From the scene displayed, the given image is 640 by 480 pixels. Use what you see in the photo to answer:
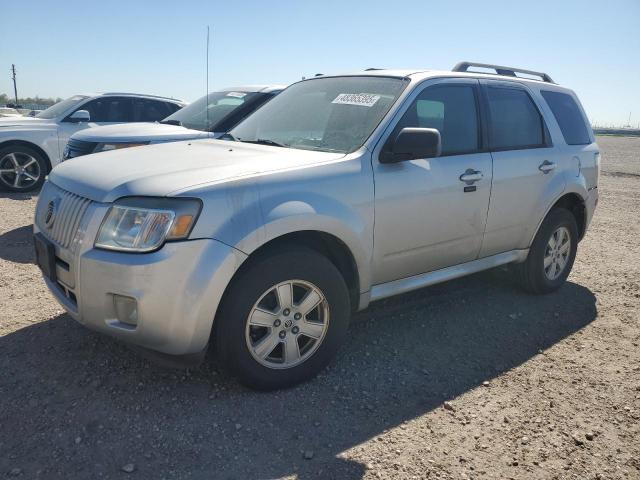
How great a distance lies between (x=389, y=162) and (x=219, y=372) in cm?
164

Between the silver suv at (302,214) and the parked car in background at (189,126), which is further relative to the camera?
the parked car in background at (189,126)

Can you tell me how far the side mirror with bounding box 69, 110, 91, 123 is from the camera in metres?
8.62

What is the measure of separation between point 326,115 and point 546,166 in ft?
6.48

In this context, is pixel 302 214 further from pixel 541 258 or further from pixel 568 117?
pixel 568 117

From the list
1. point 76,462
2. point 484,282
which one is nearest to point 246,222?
point 76,462

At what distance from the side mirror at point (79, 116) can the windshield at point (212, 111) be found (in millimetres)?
2106

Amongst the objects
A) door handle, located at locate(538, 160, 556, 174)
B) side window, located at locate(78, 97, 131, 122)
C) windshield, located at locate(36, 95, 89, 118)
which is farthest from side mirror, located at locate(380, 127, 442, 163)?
windshield, located at locate(36, 95, 89, 118)

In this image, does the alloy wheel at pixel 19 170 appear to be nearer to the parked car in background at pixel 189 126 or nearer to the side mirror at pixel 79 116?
the side mirror at pixel 79 116

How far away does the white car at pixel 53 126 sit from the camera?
340 inches

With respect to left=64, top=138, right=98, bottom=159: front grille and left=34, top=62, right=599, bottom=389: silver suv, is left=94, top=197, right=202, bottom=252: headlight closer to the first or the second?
left=34, top=62, right=599, bottom=389: silver suv

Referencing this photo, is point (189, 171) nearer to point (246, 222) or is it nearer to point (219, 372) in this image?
Answer: point (246, 222)

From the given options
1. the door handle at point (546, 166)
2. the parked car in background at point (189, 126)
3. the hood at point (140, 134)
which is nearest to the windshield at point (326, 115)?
the door handle at point (546, 166)

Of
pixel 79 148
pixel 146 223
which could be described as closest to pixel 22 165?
pixel 79 148

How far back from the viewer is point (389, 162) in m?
3.39
